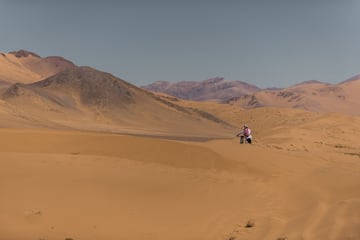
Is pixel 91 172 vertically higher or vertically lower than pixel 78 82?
lower

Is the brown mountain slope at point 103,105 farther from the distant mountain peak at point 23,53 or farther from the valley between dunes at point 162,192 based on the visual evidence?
the distant mountain peak at point 23,53

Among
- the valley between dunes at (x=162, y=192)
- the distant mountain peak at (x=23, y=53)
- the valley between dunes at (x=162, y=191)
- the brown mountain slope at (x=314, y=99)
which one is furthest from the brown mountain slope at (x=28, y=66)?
the valley between dunes at (x=162, y=192)

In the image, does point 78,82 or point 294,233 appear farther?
point 78,82

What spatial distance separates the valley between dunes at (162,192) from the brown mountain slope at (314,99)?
107921mm

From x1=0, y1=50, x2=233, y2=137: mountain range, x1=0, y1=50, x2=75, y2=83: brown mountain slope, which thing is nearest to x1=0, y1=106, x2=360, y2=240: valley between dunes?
x1=0, y1=50, x2=233, y2=137: mountain range

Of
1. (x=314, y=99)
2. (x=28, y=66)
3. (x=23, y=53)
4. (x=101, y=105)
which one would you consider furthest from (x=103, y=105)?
(x=314, y=99)

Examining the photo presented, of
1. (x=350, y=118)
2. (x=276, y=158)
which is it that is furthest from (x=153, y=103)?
(x=276, y=158)

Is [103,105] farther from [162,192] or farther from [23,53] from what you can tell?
[23,53]

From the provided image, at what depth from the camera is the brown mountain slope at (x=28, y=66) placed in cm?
9438

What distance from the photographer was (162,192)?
895cm

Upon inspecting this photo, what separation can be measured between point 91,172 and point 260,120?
61.2m

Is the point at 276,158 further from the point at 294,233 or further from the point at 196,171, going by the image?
the point at 294,233

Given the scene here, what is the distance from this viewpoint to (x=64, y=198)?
8164 mm

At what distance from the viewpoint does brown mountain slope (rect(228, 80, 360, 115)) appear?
118444mm
